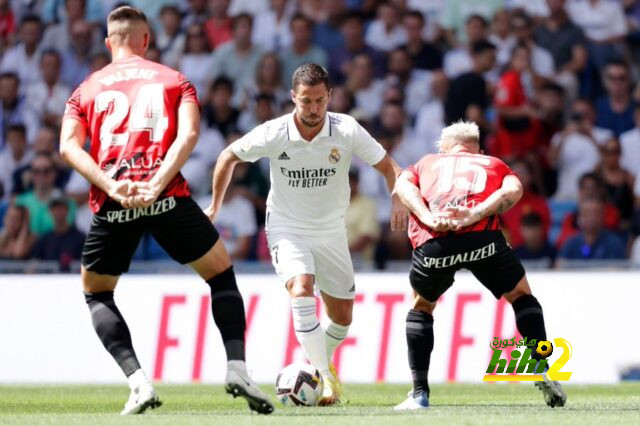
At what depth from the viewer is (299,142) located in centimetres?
949

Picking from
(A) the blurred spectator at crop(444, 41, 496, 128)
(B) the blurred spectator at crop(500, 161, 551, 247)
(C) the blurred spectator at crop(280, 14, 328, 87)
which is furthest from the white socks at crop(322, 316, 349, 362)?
(C) the blurred spectator at crop(280, 14, 328, 87)

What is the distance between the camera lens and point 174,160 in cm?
782

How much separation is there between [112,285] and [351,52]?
10335 millimetres

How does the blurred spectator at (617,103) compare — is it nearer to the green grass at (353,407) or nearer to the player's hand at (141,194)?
the green grass at (353,407)

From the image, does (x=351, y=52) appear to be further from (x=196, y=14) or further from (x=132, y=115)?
(x=132, y=115)

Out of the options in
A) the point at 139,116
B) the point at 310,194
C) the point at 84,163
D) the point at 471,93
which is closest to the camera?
the point at 84,163

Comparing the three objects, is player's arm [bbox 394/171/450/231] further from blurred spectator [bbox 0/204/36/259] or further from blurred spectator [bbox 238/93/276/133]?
blurred spectator [bbox 0/204/36/259]

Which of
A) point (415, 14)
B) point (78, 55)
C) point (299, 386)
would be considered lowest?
point (299, 386)

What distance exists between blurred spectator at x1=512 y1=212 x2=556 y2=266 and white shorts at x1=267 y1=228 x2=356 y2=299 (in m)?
5.74

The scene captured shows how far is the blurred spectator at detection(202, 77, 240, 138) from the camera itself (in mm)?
17625

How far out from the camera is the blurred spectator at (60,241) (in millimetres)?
16359

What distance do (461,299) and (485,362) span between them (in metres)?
0.70

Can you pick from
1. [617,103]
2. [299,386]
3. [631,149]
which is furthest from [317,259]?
[617,103]

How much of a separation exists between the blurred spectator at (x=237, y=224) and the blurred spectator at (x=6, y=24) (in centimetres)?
469
